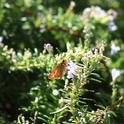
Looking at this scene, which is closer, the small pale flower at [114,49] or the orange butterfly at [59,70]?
the orange butterfly at [59,70]

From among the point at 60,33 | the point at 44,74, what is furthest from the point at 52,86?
the point at 60,33

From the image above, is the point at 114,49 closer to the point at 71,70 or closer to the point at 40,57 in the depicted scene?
the point at 40,57

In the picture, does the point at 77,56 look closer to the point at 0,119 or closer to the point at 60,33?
the point at 0,119

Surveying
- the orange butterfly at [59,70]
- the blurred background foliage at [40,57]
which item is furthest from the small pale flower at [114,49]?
the orange butterfly at [59,70]

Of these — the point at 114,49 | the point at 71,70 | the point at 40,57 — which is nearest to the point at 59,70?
the point at 71,70

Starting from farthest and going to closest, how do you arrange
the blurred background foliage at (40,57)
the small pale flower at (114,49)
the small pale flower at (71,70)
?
the small pale flower at (114,49), the blurred background foliage at (40,57), the small pale flower at (71,70)

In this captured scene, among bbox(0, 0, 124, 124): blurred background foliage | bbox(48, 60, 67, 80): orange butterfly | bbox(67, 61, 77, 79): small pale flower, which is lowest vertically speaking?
bbox(67, 61, 77, 79): small pale flower

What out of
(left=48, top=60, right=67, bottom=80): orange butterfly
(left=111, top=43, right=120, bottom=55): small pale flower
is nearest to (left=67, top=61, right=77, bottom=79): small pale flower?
(left=48, top=60, right=67, bottom=80): orange butterfly

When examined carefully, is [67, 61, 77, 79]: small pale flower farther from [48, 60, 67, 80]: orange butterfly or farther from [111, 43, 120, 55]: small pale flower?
[111, 43, 120, 55]: small pale flower

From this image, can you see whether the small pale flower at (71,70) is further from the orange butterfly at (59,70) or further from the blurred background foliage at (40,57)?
the blurred background foliage at (40,57)
